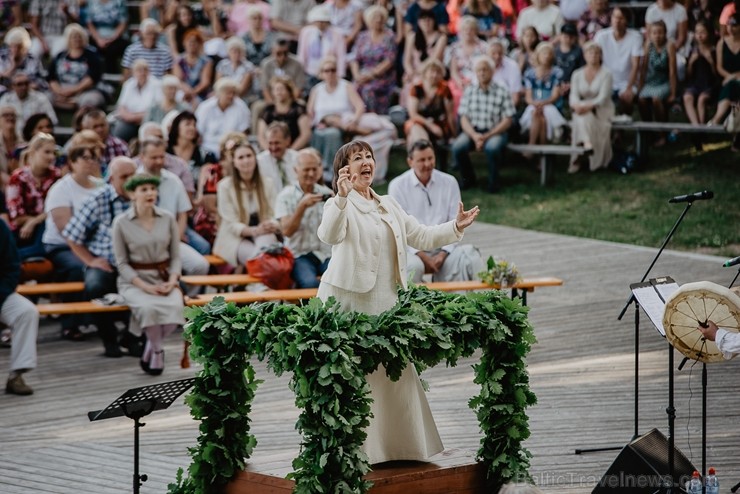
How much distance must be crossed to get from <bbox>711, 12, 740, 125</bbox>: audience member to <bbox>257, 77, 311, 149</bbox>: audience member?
189 inches

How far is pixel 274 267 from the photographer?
404 inches

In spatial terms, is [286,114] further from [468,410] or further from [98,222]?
[468,410]

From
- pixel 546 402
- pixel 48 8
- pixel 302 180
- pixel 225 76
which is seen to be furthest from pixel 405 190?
pixel 48 8

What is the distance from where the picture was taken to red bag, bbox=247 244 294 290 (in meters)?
10.3

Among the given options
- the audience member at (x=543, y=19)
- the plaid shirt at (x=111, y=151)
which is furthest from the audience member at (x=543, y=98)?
the plaid shirt at (x=111, y=151)

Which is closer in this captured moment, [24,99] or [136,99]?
[24,99]

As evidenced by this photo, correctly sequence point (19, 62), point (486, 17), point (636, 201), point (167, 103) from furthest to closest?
1. point (19, 62)
2. point (486, 17)
3. point (167, 103)
4. point (636, 201)

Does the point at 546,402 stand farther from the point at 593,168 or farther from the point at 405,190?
the point at 593,168

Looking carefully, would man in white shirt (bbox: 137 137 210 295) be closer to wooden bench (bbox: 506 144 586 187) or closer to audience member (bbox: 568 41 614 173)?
wooden bench (bbox: 506 144 586 187)

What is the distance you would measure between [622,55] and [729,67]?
145cm

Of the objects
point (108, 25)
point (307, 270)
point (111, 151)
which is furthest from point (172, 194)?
point (108, 25)

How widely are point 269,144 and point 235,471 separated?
5755 millimetres

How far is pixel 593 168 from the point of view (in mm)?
15648

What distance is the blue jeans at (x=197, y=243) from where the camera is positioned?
11398 millimetres
